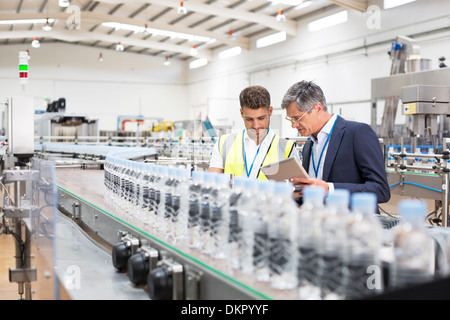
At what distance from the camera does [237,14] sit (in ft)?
40.9

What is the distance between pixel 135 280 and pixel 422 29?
948cm

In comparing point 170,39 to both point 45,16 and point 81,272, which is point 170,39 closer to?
point 45,16

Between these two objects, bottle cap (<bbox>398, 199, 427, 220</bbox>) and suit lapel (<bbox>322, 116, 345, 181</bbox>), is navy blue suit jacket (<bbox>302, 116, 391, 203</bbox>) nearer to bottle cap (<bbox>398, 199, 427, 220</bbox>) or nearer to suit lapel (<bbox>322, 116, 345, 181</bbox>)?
suit lapel (<bbox>322, 116, 345, 181</bbox>)

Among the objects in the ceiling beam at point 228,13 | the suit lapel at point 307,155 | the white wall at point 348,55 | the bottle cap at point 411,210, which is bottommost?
the bottle cap at point 411,210

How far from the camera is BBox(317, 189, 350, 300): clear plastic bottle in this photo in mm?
984

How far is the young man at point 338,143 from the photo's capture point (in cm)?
207

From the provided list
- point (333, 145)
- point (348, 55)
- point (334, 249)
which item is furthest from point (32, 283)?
point (348, 55)

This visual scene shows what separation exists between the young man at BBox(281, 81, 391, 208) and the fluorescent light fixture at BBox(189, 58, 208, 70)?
16825 mm

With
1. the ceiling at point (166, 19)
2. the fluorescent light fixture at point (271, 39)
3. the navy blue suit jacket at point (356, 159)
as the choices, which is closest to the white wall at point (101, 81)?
the ceiling at point (166, 19)

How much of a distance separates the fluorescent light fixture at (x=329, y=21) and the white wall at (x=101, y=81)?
8.85m

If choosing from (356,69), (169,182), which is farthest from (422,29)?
(169,182)

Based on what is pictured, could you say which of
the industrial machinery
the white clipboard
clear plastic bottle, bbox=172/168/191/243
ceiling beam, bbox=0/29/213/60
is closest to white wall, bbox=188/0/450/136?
ceiling beam, bbox=0/29/213/60

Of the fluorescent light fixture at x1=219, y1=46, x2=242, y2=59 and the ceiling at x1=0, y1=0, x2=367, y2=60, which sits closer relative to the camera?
the ceiling at x1=0, y1=0, x2=367, y2=60

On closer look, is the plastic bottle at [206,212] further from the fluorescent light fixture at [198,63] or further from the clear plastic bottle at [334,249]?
the fluorescent light fixture at [198,63]
